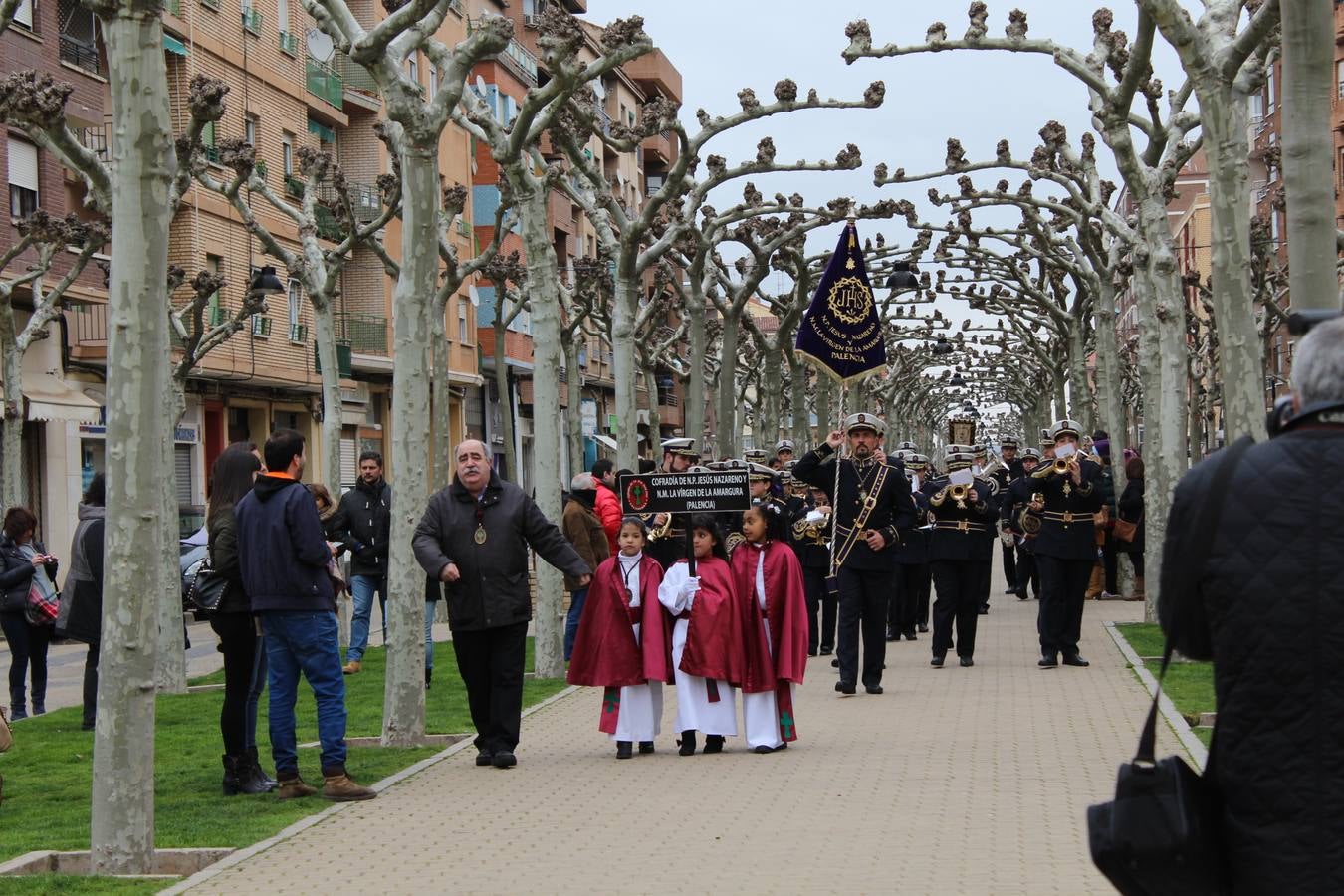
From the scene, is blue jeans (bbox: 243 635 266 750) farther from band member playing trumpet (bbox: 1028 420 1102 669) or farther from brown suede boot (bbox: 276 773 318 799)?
band member playing trumpet (bbox: 1028 420 1102 669)

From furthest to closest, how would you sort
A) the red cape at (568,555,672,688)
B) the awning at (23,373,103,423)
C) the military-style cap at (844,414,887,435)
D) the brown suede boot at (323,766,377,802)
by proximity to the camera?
the awning at (23,373,103,423) → the military-style cap at (844,414,887,435) → the red cape at (568,555,672,688) → the brown suede boot at (323,766,377,802)

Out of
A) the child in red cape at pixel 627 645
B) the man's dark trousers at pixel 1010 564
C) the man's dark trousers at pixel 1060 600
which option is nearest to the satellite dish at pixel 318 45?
the man's dark trousers at pixel 1010 564

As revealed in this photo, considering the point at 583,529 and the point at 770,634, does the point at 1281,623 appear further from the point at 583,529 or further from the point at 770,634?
the point at 583,529

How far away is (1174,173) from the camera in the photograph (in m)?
20.6

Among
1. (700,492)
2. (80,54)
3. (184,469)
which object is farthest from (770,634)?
(184,469)

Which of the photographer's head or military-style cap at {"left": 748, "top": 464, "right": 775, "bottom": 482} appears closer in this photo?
the photographer's head

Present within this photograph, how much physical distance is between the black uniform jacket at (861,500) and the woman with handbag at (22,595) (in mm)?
5773

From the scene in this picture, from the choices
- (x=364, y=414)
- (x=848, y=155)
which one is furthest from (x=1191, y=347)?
(x=848, y=155)

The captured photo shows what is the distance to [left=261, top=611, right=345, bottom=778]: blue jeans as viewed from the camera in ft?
35.1

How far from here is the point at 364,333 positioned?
49.9 meters

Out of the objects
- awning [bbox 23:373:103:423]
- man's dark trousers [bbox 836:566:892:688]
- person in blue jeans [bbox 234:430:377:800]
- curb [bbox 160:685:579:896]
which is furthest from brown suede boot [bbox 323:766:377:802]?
awning [bbox 23:373:103:423]

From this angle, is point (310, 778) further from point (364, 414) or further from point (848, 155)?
point (364, 414)

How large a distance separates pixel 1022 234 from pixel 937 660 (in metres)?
21.1

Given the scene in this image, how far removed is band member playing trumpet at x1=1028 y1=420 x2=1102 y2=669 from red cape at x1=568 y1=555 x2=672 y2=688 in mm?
5714
